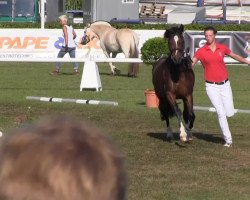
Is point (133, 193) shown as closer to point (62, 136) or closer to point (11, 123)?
point (11, 123)

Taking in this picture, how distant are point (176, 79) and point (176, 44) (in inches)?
24.9

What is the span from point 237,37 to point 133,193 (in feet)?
83.0

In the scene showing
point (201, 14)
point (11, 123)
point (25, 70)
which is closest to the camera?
point (11, 123)

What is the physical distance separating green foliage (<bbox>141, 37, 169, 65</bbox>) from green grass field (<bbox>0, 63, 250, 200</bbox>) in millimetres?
976

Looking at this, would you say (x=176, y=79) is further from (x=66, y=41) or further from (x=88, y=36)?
(x=88, y=36)

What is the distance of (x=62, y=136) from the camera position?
2.15 meters

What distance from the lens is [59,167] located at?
2080mm

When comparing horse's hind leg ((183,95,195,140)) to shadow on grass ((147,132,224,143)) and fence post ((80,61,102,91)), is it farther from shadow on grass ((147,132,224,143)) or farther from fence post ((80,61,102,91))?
fence post ((80,61,102,91))

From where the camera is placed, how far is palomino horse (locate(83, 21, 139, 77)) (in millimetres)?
30938

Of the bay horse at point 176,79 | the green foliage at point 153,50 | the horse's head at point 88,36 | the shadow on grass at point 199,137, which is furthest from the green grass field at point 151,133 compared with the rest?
the horse's head at point 88,36

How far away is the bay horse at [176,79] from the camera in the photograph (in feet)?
48.7

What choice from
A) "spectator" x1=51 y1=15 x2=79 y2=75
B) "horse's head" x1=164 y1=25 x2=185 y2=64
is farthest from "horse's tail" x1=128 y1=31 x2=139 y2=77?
"horse's head" x1=164 y1=25 x2=185 y2=64

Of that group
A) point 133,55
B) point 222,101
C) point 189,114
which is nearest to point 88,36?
point 133,55

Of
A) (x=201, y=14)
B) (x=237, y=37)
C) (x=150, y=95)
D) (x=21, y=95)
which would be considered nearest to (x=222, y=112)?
(x=150, y=95)
